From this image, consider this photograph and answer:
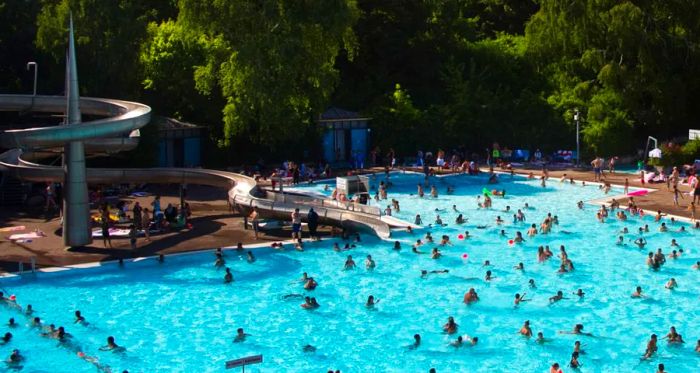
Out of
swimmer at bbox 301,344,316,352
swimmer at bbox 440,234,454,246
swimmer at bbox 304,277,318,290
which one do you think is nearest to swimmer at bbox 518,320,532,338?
swimmer at bbox 301,344,316,352

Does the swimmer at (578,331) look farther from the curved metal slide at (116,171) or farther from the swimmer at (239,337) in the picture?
the curved metal slide at (116,171)

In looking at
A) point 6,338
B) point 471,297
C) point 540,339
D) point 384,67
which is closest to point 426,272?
point 471,297

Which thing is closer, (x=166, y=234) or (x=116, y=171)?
(x=166, y=234)

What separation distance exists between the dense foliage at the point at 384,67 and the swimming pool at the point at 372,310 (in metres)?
15.9

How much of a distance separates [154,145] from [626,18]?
26041 millimetres

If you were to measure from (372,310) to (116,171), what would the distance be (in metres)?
17.1

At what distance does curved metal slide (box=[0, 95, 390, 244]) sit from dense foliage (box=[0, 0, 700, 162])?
7790 mm

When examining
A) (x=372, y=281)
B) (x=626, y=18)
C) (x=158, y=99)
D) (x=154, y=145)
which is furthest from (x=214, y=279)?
(x=626, y=18)

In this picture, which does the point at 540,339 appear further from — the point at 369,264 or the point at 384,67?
the point at 384,67

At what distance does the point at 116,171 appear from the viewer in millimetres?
39438

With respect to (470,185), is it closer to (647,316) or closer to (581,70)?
(581,70)

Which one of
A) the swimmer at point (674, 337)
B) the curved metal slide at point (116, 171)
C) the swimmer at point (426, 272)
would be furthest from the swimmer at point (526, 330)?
the curved metal slide at point (116, 171)

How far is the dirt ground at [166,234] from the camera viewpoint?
31.4m

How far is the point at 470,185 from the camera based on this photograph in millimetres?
49062
